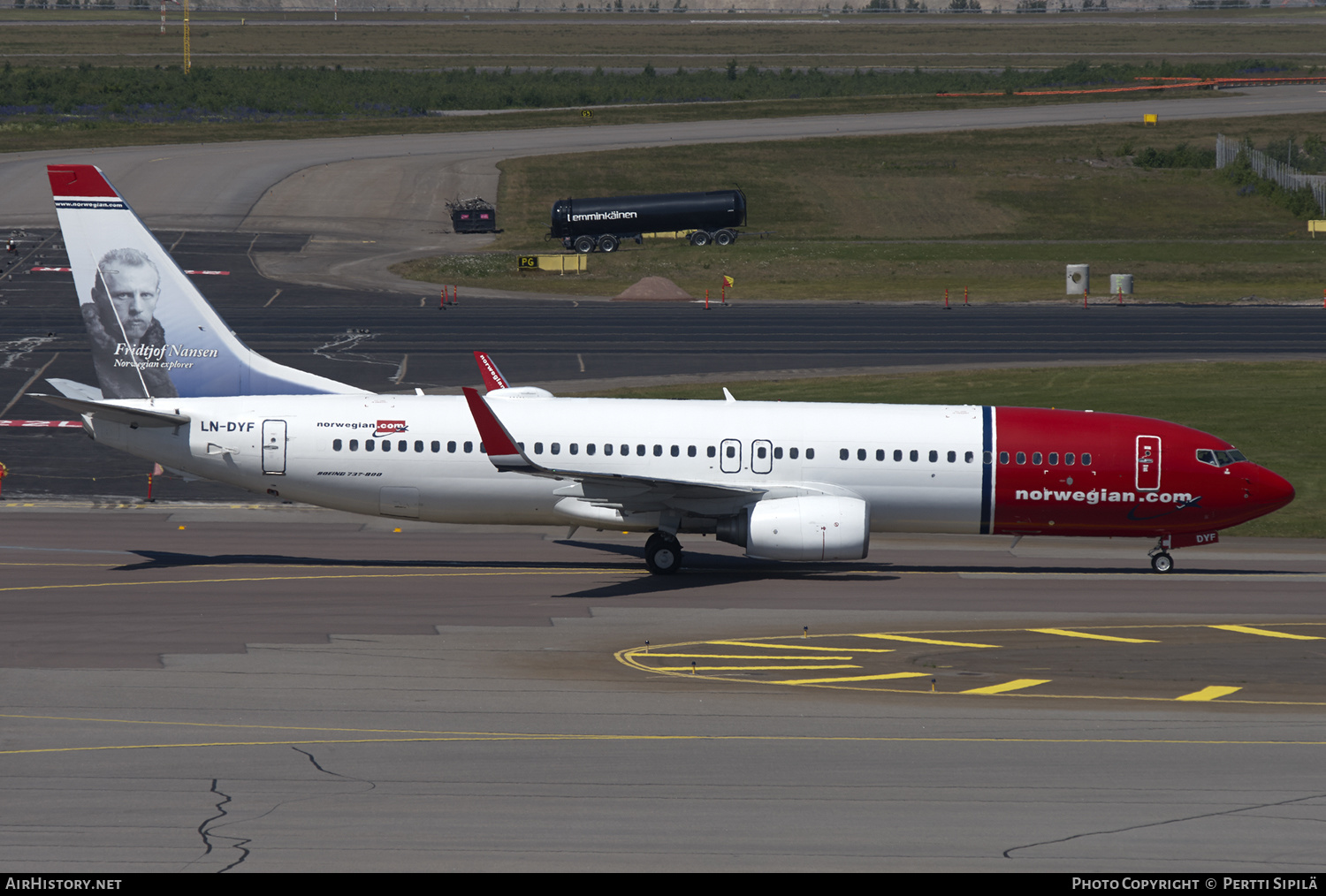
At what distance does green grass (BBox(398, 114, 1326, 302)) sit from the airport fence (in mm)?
3226

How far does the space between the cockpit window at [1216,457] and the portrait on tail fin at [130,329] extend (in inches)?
1042

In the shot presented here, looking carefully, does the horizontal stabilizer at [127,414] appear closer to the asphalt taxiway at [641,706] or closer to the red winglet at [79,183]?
the asphalt taxiway at [641,706]

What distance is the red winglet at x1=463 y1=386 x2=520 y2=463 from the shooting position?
33406 mm

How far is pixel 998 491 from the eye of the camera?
36.2 meters

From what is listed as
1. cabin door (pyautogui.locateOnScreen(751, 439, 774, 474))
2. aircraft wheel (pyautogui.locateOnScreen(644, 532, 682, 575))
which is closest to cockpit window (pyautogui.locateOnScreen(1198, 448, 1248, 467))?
cabin door (pyautogui.locateOnScreen(751, 439, 774, 474))

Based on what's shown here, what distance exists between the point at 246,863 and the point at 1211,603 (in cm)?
2431

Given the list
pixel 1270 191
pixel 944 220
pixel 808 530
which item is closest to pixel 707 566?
pixel 808 530

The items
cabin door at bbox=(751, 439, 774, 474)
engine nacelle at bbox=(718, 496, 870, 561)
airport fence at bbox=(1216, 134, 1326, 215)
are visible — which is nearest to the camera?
engine nacelle at bbox=(718, 496, 870, 561)

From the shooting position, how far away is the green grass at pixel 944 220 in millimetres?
90562

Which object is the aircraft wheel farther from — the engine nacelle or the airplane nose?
the airplane nose

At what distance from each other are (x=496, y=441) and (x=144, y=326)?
10453 millimetres

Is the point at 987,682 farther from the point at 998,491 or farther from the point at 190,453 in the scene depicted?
the point at 190,453

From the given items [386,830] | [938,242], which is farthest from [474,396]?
[938,242]

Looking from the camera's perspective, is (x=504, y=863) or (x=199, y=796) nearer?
(x=504, y=863)
